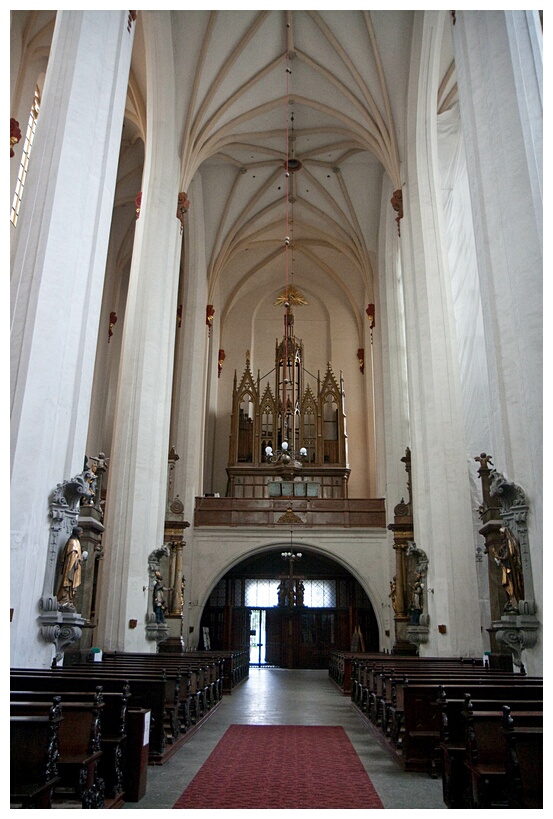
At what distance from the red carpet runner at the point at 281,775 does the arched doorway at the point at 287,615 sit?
1572cm

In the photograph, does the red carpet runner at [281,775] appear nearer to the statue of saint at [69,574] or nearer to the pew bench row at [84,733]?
the pew bench row at [84,733]

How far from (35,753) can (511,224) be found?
808 centimetres

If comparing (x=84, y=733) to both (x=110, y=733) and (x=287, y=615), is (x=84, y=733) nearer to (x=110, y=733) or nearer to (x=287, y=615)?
(x=110, y=733)

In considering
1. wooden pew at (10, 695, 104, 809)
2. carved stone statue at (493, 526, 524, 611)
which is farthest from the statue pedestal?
wooden pew at (10, 695, 104, 809)

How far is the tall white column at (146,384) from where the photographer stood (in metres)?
13.7

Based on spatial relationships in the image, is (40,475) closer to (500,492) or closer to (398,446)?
(500,492)

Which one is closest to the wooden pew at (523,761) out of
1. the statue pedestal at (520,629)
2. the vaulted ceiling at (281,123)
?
the statue pedestal at (520,629)

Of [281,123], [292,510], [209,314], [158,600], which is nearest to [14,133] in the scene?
[281,123]

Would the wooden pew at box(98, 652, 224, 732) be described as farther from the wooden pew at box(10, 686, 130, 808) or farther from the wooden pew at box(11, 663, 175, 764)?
the wooden pew at box(10, 686, 130, 808)

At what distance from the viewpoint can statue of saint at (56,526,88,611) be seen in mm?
8117

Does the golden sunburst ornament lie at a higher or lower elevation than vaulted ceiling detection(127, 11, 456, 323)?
lower

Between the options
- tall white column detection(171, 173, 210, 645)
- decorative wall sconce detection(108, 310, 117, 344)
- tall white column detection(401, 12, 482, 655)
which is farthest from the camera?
decorative wall sconce detection(108, 310, 117, 344)

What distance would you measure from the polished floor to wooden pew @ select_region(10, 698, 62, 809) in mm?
740

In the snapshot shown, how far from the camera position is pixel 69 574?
26.8ft
